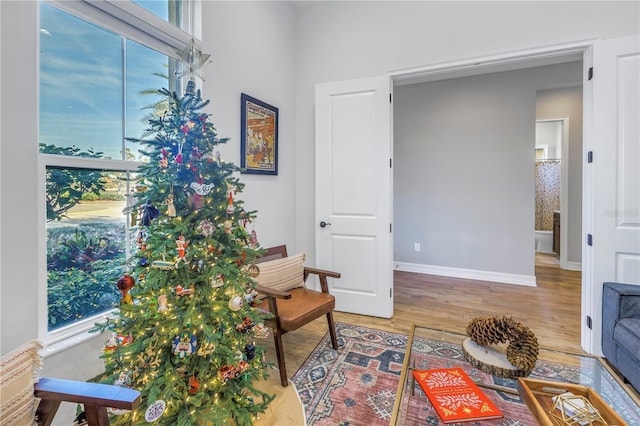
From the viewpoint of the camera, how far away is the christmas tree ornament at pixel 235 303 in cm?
136

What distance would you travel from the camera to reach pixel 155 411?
46.1 inches

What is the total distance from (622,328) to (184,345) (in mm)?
2574

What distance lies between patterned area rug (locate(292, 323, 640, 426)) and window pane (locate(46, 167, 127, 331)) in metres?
1.28

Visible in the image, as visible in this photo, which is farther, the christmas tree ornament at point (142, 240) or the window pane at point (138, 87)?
the window pane at point (138, 87)

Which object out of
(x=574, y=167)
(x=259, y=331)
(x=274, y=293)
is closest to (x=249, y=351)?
(x=259, y=331)

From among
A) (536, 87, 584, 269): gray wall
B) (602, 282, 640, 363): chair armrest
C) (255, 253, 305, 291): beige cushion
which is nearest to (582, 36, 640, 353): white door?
(602, 282, 640, 363): chair armrest

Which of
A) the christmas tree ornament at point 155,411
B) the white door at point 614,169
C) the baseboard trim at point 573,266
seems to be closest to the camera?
the christmas tree ornament at point 155,411

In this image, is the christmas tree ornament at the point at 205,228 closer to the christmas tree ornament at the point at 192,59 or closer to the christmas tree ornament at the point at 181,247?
the christmas tree ornament at the point at 181,247

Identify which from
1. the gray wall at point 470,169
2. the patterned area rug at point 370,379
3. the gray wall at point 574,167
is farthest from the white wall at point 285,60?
the gray wall at point 574,167

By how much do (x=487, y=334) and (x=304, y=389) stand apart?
1122mm

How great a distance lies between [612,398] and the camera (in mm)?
1267

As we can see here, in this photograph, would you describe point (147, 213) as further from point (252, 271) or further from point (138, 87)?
point (138, 87)

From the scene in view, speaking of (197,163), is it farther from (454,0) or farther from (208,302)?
(454,0)

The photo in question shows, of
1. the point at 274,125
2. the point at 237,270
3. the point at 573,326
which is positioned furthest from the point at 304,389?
the point at 573,326
